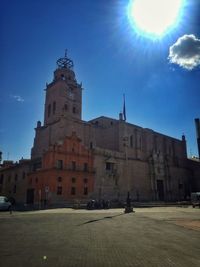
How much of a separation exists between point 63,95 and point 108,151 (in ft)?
51.9

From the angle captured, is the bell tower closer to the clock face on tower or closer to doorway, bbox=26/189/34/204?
the clock face on tower

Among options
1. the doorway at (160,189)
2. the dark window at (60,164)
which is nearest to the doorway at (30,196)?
the dark window at (60,164)

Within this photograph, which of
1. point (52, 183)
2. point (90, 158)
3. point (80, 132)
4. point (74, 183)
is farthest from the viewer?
point (80, 132)

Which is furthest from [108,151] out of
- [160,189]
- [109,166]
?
[160,189]

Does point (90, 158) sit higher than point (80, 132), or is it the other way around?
point (80, 132)

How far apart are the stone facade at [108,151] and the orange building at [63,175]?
244mm

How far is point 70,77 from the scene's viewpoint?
63.0 meters

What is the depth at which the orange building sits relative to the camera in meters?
45.0

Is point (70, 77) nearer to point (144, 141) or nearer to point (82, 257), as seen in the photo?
point (144, 141)

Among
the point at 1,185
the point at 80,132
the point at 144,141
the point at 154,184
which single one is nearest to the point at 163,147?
the point at 144,141

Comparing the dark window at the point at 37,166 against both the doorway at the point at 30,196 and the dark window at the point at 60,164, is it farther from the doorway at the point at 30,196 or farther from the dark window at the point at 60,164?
the dark window at the point at 60,164

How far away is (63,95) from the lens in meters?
59.0

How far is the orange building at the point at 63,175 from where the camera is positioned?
45000mm

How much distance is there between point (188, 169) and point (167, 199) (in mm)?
18230
